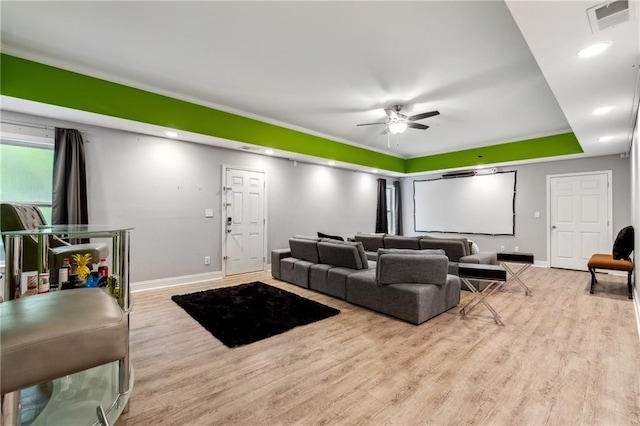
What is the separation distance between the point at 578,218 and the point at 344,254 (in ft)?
18.0

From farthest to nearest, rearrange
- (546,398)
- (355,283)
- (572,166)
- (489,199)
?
1. (489,199)
2. (572,166)
3. (355,283)
4. (546,398)

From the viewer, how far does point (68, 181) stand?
147 inches

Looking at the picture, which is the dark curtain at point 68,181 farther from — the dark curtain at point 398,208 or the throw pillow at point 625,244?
the dark curtain at point 398,208

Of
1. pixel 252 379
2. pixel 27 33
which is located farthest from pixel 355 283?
pixel 27 33

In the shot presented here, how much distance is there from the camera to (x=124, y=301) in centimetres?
186

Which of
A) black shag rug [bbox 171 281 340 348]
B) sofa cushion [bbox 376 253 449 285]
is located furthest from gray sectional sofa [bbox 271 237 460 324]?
black shag rug [bbox 171 281 340 348]

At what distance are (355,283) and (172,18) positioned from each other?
3.35 meters

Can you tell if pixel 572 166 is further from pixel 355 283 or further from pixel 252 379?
pixel 252 379

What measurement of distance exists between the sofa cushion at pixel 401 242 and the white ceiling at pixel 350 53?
211cm

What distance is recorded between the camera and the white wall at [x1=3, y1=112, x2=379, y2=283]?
4.06 metres

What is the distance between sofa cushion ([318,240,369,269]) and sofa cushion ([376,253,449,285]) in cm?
65

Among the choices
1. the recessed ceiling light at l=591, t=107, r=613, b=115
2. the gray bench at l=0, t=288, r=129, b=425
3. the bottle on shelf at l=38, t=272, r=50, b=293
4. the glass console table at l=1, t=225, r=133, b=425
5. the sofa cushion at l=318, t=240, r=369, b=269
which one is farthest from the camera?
the sofa cushion at l=318, t=240, r=369, b=269

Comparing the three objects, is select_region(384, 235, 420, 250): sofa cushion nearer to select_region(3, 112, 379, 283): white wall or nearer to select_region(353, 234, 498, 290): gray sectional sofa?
select_region(353, 234, 498, 290): gray sectional sofa

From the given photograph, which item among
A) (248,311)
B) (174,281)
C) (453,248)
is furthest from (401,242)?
(174,281)
